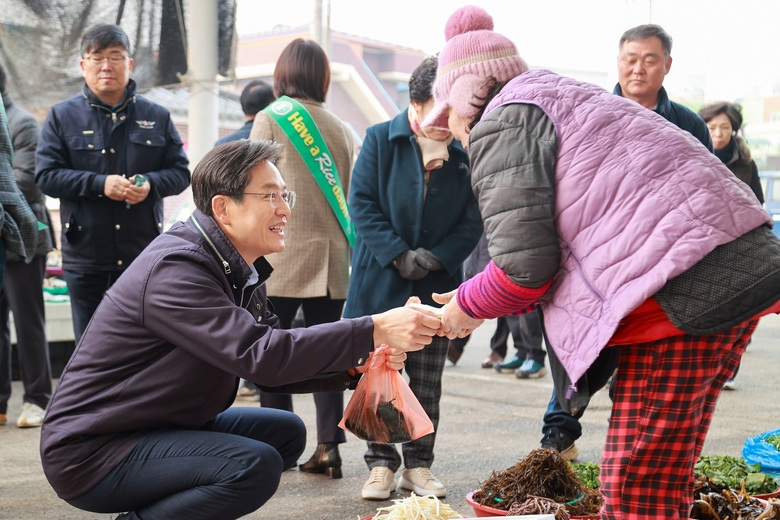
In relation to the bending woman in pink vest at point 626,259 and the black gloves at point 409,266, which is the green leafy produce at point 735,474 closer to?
the bending woman in pink vest at point 626,259

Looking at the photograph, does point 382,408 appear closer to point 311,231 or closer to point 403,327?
point 403,327

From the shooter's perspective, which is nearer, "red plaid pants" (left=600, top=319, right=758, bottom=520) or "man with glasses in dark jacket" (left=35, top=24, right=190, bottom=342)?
"red plaid pants" (left=600, top=319, right=758, bottom=520)

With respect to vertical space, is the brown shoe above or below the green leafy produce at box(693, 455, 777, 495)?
below

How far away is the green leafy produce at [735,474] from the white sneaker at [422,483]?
1.18m

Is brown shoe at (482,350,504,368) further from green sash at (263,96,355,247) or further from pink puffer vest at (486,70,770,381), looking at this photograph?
pink puffer vest at (486,70,770,381)

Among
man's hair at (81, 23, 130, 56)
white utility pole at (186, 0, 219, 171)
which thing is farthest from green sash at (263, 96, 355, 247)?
white utility pole at (186, 0, 219, 171)

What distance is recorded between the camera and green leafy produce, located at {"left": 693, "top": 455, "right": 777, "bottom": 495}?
3.69 m

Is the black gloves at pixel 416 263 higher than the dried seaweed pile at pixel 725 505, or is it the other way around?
the black gloves at pixel 416 263

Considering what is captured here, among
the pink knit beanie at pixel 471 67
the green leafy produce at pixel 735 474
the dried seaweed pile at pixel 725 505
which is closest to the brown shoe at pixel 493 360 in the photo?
the green leafy produce at pixel 735 474

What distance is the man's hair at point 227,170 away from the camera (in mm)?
2844

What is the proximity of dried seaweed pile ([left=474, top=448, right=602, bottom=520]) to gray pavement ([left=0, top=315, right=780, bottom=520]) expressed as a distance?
0.46 metres

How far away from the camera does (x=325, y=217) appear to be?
470 cm

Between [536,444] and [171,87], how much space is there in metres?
4.56

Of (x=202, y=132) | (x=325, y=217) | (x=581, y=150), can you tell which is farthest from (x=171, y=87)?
(x=581, y=150)
